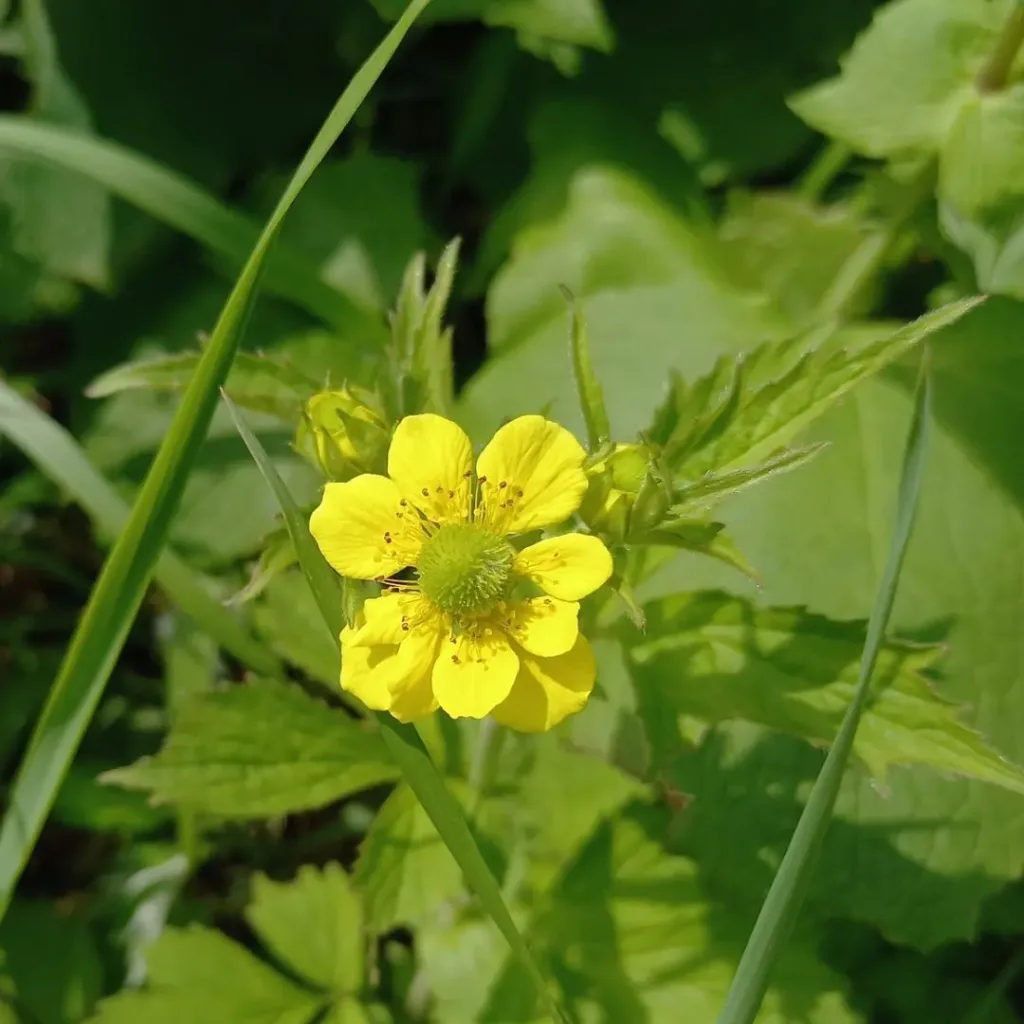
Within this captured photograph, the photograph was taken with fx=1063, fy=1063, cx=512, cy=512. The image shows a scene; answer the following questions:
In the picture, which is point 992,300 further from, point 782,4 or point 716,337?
point 782,4

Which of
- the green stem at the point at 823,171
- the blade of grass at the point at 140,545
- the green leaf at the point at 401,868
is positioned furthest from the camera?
the green stem at the point at 823,171

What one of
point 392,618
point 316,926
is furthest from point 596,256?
point 316,926

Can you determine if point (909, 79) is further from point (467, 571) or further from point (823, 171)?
point (467, 571)

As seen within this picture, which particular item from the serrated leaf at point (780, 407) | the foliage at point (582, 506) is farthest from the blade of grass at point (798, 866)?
the serrated leaf at point (780, 407)

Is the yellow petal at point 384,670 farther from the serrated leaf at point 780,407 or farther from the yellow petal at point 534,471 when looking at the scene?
the serrated leaf at point 780,407

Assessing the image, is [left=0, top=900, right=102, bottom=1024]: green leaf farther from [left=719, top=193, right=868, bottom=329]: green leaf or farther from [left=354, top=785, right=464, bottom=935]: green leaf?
[left=719, top=193, right=868, bottom=329]: green leaf

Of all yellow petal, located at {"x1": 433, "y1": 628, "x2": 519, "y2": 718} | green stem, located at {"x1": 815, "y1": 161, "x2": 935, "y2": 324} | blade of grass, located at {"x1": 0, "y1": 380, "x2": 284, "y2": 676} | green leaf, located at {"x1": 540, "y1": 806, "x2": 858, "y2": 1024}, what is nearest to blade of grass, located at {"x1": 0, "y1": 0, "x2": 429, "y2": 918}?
blade of grass, located at {"x1": 0, "y1": 380, "x2": 284, "y2": 676}
